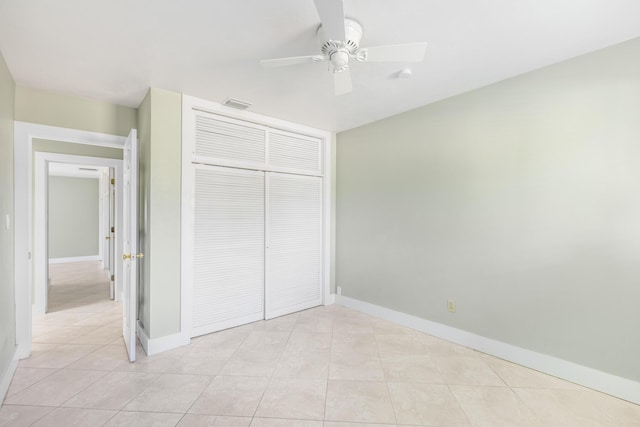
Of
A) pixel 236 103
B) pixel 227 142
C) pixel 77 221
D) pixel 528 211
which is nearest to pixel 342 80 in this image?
pixel 236 103

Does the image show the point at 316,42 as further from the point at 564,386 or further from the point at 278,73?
the point at 564,386

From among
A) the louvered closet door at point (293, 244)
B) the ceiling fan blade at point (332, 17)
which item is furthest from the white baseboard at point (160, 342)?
the ceiling fan blade at point (332, 17)

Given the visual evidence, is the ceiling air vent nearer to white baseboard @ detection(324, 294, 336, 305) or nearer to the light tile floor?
the light tile floor

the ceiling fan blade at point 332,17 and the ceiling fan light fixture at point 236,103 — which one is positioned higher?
the ceiling fan light fixture at point 236,103

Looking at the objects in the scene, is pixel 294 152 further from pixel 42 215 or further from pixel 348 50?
pixel 42 215

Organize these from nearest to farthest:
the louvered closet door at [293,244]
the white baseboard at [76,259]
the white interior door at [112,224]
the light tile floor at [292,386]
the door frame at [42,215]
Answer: the light tile floor at [292,386] < the louvered closet door at [293,244] < the door frame at [42,215] < the white interior door at [112,224] < the white baseboard at [76,259]

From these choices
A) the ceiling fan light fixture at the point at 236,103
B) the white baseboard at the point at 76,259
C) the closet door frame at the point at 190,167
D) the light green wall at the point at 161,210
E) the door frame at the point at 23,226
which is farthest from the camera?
the white baseboard at the point at 76,259

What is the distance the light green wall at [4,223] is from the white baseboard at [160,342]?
92 centimetres

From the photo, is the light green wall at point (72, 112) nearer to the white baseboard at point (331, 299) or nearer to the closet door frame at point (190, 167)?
the closet door frame at point (190, 167)

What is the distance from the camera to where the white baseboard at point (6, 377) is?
203cm

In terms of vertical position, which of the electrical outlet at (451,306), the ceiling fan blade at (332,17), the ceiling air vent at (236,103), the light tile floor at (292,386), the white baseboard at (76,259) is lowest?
the light tile floor at (292,386)

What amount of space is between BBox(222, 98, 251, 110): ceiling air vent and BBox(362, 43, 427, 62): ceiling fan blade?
1.73 m

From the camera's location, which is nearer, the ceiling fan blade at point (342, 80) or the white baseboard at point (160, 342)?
the ceiling fan blade at point (342, 80)

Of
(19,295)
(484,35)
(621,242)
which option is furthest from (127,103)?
(621,242)
